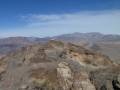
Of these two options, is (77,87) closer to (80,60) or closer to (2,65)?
(80,60)

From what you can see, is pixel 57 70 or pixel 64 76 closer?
pixel 64 76

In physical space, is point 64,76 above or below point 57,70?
below

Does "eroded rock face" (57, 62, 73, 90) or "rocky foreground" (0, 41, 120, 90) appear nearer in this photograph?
"rocky foreground" (0, 41, 120, 90)

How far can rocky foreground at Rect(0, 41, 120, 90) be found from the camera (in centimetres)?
4219

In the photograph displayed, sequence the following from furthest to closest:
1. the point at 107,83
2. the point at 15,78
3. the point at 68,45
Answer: the point at 68,45 → the point at 15,78 → the point at 107,83

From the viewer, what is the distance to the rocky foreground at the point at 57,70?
1661 inches

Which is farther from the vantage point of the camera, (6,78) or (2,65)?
(2,65)

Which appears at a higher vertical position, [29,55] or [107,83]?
[29,55]

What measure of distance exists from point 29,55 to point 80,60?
962cm

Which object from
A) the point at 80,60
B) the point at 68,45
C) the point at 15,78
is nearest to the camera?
the point at 15,78

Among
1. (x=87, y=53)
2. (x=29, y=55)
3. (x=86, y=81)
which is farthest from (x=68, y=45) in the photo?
(x=86, y=81)

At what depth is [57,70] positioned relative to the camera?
146 feet

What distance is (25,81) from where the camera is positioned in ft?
142

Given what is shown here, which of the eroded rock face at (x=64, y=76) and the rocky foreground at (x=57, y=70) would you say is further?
the eroded rock face at (x=64, y=76)
